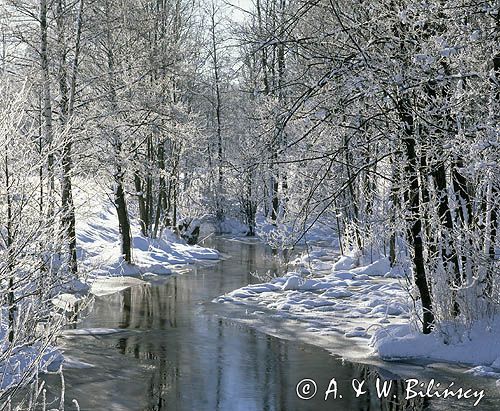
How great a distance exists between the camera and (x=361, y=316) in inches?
497

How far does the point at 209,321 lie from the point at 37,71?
23.1 feet

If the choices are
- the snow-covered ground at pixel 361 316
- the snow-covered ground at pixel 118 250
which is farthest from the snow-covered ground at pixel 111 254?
the snow-covered ground at pixel 361 316

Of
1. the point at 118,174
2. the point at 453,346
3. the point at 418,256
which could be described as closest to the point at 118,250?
the point at 118,174

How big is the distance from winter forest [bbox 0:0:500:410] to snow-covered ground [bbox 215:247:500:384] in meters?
0.04

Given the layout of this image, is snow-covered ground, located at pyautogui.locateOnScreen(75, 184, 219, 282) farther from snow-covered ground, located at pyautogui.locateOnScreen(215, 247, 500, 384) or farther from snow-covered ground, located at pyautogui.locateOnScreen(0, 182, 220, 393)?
snow-covered ground, located at pyautogui.locateOnScreen(215, 247, 500, 384)

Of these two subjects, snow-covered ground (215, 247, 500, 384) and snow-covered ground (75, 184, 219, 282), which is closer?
snow-covered ground (215, 247, 500, 384)

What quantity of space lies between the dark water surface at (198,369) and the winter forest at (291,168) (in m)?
0.21

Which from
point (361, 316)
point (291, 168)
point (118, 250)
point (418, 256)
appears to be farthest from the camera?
point (118, 250)

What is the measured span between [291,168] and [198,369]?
37.7 feet

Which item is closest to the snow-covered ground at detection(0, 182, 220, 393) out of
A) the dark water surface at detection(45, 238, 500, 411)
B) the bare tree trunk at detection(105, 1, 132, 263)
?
the bare tree trunk at detection(105, 1, 132, 263)

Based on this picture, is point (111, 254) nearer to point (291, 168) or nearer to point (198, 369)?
point (291, 168)

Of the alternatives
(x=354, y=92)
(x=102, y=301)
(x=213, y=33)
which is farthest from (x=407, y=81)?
(x=213, y=33)

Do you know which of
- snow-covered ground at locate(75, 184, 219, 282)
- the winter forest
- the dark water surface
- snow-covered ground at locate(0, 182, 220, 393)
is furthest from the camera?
snow-covered ground at locate(75, 184, 219, 282)

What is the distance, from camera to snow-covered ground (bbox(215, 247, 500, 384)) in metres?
9.30
